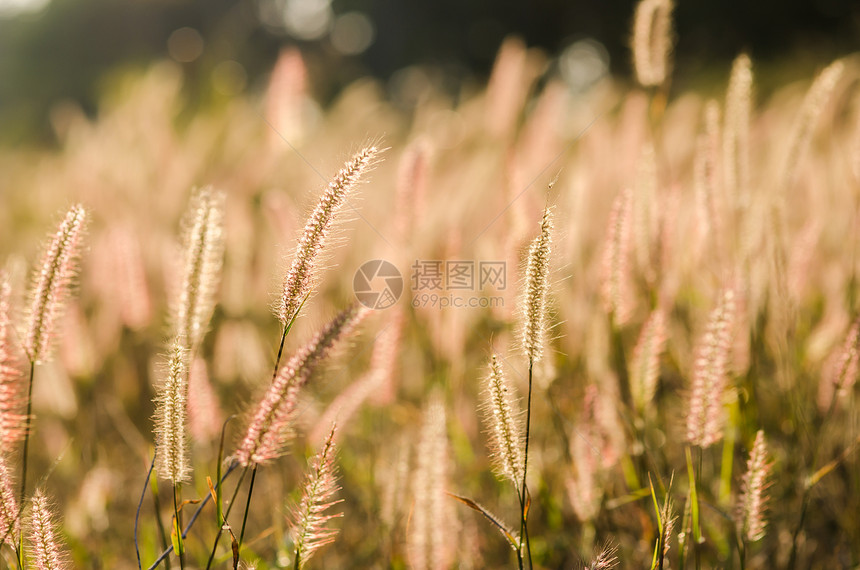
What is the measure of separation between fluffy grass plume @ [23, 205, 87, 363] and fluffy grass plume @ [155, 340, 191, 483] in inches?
9.9

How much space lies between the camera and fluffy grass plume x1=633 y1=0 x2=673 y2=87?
145 centimetres

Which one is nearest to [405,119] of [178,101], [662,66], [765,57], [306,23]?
[178,101]

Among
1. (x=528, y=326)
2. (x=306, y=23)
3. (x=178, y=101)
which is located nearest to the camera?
(x=528, y=326)

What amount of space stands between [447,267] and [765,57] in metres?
9.91

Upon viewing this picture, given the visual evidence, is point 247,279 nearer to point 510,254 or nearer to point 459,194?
point 459,194

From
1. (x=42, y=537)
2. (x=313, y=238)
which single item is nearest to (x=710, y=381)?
(x=313, y=238)

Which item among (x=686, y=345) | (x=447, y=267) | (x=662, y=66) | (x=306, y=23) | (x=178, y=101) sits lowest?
(x=686, y=345)

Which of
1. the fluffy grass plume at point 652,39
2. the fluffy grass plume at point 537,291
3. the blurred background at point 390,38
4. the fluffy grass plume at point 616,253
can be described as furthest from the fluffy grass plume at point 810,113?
the blurred background at point 390,38

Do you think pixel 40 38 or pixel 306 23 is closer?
pixel 306 23

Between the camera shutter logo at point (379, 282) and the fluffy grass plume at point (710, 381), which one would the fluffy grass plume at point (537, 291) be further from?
the camera shutter logo at point (379, 282)

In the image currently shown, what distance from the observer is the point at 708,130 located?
4.46 ft

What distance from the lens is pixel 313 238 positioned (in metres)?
0.81

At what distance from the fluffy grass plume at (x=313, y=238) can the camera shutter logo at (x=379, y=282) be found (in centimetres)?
68

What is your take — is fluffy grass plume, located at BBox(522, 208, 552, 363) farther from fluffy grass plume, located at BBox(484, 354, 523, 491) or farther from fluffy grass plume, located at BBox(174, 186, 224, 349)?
fluffy grass plume, located at BBox(174, 186, 224, 349)
